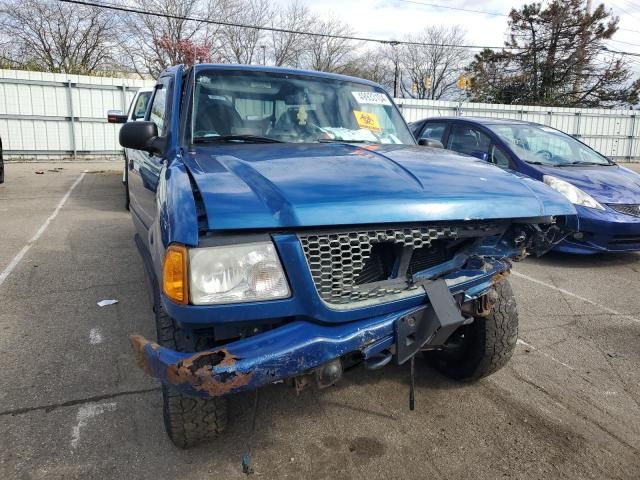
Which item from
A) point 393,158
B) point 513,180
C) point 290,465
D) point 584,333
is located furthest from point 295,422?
point 584,333

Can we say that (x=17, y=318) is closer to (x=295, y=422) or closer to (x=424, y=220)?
(x=295, y=422)

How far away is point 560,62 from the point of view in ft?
99.1

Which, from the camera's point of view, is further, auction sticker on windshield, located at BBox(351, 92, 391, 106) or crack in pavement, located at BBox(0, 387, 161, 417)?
auction sticker on windshield, located at BBox(351, 92, 391, 106)

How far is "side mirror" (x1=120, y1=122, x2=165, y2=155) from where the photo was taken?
298cm

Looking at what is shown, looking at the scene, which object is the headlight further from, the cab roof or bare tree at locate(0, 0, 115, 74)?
bare tree at locate(0, 0, 115, 74)

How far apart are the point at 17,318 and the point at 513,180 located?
3.67m

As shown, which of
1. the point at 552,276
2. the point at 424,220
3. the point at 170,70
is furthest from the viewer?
the point at 552,276

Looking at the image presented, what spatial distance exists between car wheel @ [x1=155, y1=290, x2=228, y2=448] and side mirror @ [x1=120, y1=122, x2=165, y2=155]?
3.83ft

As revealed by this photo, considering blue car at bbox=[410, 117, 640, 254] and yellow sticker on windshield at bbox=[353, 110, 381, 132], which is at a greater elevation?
yellow sticker on windshield at bbox=[353, 110, 381, 132]

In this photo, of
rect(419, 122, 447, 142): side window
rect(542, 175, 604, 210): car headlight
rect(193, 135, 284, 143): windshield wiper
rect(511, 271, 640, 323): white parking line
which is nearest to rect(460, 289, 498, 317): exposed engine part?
rect(193, 135, 284, 143): windshield wiper

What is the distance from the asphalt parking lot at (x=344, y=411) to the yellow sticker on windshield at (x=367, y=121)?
1611 millimetres

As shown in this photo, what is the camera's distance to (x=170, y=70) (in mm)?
3725

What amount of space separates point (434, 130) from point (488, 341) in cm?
512

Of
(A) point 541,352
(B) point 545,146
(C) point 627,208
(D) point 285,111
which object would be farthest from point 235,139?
(B) point 545,146
